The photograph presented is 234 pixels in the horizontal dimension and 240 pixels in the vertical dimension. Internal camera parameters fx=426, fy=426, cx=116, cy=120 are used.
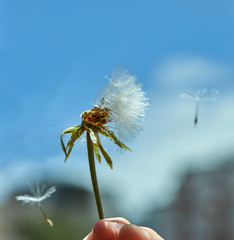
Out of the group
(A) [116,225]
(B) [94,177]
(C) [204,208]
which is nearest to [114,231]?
(A) [116,225]

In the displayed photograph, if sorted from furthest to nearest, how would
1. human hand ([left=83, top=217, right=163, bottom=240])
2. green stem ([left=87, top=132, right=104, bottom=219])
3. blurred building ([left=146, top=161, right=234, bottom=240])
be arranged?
1. blurred building ([left=146, top=161, right=234, bottom=240])
2. human hand ([left=83, top=217, right=163, bottom=240])
3. green stem ([left=87, top=132, right=104, bottom=219])

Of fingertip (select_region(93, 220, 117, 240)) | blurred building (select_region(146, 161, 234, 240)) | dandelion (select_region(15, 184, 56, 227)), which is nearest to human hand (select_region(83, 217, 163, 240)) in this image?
fingertip (select_region(93, 220, 117, 240))

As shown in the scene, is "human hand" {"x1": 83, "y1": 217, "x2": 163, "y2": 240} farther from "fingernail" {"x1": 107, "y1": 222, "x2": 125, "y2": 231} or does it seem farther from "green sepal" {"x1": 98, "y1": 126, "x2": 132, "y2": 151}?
"green sepal" {"x1": 98, "y1": 126, "x2": 132, "y2": 151}

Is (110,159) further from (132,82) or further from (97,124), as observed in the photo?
(132,82)

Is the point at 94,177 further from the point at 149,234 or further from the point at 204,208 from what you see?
the point at 204,208

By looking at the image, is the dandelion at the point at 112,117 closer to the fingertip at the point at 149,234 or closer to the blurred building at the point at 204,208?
the fingertip at the point at 149,234
